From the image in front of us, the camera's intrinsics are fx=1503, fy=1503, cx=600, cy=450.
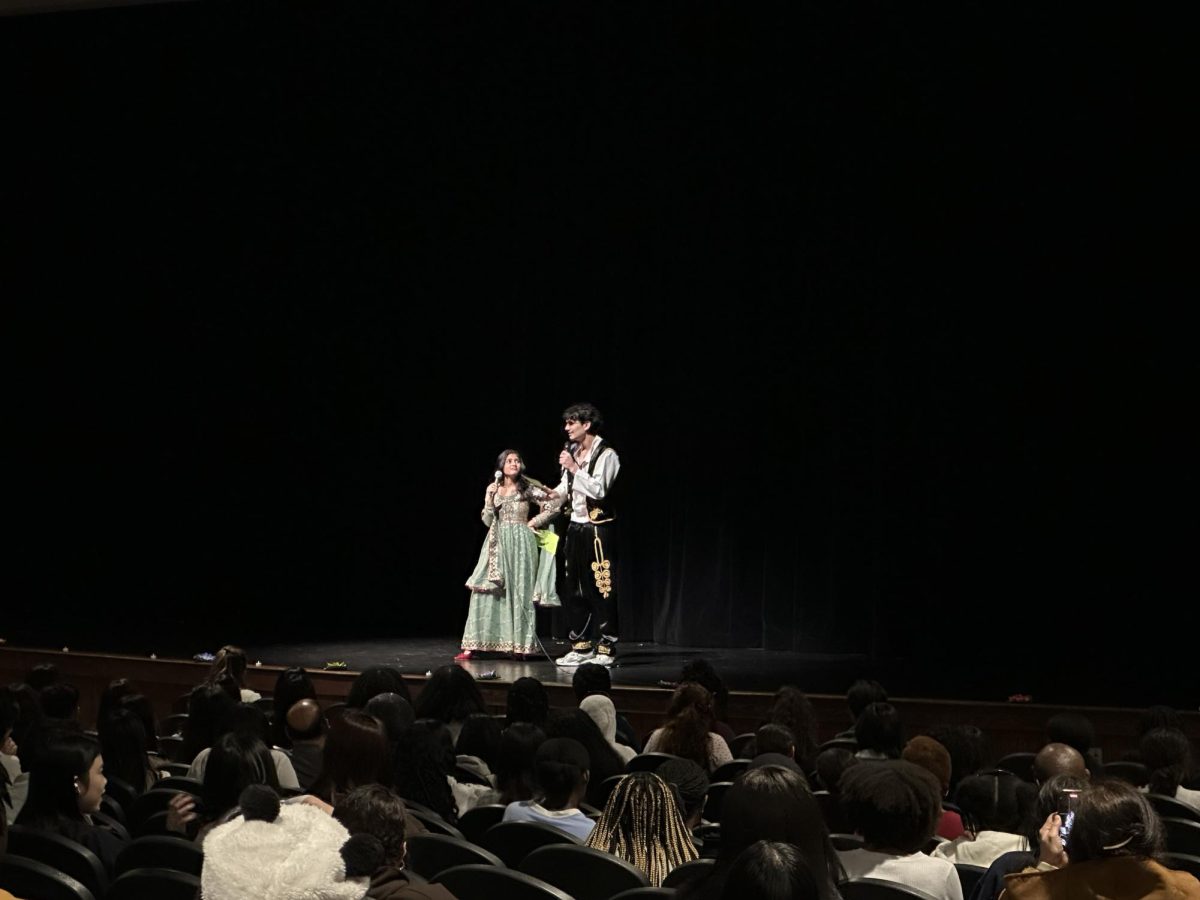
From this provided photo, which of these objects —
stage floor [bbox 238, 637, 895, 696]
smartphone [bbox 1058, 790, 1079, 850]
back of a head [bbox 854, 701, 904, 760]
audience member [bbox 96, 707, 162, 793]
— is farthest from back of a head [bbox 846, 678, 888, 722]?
smartphone [bbox 1058, 790, 1079, 850]

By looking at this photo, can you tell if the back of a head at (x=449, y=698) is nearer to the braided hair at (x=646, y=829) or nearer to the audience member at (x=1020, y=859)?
the braided hair at (x=646, y=829)

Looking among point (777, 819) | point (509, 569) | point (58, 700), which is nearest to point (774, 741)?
point (777, 819)

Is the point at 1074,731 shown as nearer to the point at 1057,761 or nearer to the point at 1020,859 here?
the point at 1057,761

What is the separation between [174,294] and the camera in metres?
12.4

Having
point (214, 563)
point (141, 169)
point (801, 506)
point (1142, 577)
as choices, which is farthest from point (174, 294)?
point (1142, 577)

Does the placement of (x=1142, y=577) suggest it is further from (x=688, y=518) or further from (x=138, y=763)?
(x=138, y=763)

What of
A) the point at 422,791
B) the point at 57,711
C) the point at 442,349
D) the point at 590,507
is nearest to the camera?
the point at 422,791

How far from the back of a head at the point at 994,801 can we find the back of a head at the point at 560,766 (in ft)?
3.30

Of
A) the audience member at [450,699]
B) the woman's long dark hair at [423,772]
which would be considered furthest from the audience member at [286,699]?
the woman's long dark hair at [423,772]

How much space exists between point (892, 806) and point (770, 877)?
1259 millimetres

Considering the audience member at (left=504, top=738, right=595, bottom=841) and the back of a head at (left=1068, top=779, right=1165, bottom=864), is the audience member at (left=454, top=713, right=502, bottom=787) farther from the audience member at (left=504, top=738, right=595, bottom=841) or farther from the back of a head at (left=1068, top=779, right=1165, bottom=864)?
the back of a head at (left=1068, top=779, right=1165, bottom=864)

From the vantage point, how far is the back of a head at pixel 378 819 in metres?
2.93

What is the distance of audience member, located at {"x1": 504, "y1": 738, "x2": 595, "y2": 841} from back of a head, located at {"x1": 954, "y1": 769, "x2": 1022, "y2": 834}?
100 cm

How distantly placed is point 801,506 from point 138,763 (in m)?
7.22
